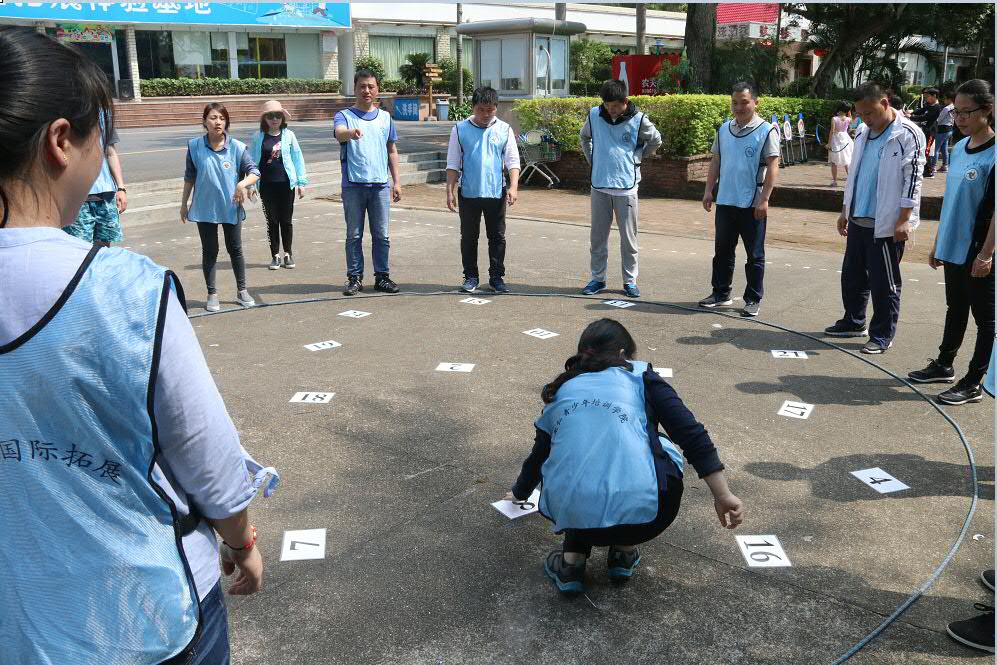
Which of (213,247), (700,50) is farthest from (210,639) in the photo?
(700,50)

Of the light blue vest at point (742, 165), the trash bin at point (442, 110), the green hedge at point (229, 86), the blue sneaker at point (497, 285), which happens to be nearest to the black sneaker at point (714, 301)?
the light blue vest at point (742, 165)

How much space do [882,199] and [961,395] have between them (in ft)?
5.47

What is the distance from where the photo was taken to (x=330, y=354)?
634 cm

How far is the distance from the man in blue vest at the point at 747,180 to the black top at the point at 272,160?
439 centimetres

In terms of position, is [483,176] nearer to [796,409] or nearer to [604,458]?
[796,409]

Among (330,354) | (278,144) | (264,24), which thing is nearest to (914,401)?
(330,354)

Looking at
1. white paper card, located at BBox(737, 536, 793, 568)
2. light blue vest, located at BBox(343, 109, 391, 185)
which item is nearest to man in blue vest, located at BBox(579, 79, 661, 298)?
light blue vest, located at BBox(343, 109, 391, 185)

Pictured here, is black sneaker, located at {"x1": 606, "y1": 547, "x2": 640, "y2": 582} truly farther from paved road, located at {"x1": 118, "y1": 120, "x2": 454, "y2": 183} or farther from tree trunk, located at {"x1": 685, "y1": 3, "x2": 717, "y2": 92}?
tree trunk, located at {"x1": 685, "y1": 3, "x2": 717, "y2": 92}

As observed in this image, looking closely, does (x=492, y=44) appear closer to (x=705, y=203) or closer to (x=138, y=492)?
(x=705, y=203)

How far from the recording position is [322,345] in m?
6.56

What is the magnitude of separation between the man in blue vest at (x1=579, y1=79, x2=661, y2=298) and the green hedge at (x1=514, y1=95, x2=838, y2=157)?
756 cm

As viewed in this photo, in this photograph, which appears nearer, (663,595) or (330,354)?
(663,595)

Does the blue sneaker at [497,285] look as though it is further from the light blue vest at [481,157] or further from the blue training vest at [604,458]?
the blue training vest at [604,458]

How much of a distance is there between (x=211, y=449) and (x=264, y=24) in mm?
41360
